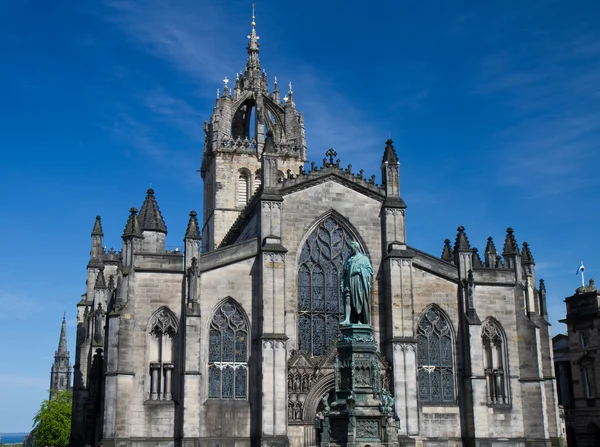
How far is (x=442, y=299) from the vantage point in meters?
38.8

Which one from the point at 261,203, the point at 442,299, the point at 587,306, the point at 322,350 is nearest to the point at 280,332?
the point at 322,350

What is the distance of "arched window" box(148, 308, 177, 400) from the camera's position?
34750 mm

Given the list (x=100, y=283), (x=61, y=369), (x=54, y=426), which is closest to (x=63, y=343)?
(x=61, y=369)

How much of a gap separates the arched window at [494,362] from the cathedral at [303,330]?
0.18 ft

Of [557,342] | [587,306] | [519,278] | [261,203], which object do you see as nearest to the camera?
[261,203]

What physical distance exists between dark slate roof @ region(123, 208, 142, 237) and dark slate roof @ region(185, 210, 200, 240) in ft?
7.30

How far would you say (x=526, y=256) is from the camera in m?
44.2

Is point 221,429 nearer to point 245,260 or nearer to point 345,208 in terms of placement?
point 245,260

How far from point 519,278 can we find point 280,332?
12.9 m

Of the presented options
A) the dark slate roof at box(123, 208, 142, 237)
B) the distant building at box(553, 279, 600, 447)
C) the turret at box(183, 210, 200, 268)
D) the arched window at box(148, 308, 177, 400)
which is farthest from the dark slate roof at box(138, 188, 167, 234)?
the distant building at box(553, 279, 600, 447)

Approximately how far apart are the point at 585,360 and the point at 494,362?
13.9 metres

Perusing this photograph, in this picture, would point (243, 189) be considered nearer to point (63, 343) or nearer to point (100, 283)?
point (100, 283)

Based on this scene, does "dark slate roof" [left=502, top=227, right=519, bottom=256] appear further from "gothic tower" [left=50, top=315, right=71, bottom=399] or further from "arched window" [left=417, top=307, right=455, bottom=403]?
"gothic tower" [left=50, top=315, right=71, bottom=399]

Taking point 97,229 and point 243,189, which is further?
point 243,189
